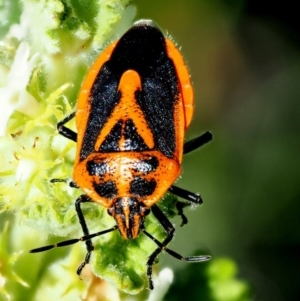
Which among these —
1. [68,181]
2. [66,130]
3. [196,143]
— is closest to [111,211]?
[68,181]

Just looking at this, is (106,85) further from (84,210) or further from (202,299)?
(202,299)

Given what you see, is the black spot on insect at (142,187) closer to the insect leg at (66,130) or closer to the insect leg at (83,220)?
the insect leg at (83,220)

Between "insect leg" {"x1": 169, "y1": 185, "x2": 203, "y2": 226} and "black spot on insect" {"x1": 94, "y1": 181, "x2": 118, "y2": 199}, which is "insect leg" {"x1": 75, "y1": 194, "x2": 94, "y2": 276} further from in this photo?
"insect leg" {"x1": 169, "y1": 185, "x2": 203, "y2": 226}

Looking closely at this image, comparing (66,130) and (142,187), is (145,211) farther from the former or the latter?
(66,130)

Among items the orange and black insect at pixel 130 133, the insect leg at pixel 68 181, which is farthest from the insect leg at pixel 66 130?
the insect leg at pixel 68 181

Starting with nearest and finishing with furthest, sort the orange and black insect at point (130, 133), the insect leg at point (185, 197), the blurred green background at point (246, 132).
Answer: the orange and black insect at point (130, 133) < the insect leg at point (185, 197) < the blurred green background at point (246, 132)

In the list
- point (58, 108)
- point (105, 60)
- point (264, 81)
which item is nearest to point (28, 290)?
point (58, 108)

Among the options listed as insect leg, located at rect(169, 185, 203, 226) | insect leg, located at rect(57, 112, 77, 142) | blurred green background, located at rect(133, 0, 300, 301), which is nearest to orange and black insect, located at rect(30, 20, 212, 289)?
insect leg, located at rect(57, 112, 77, 142)
